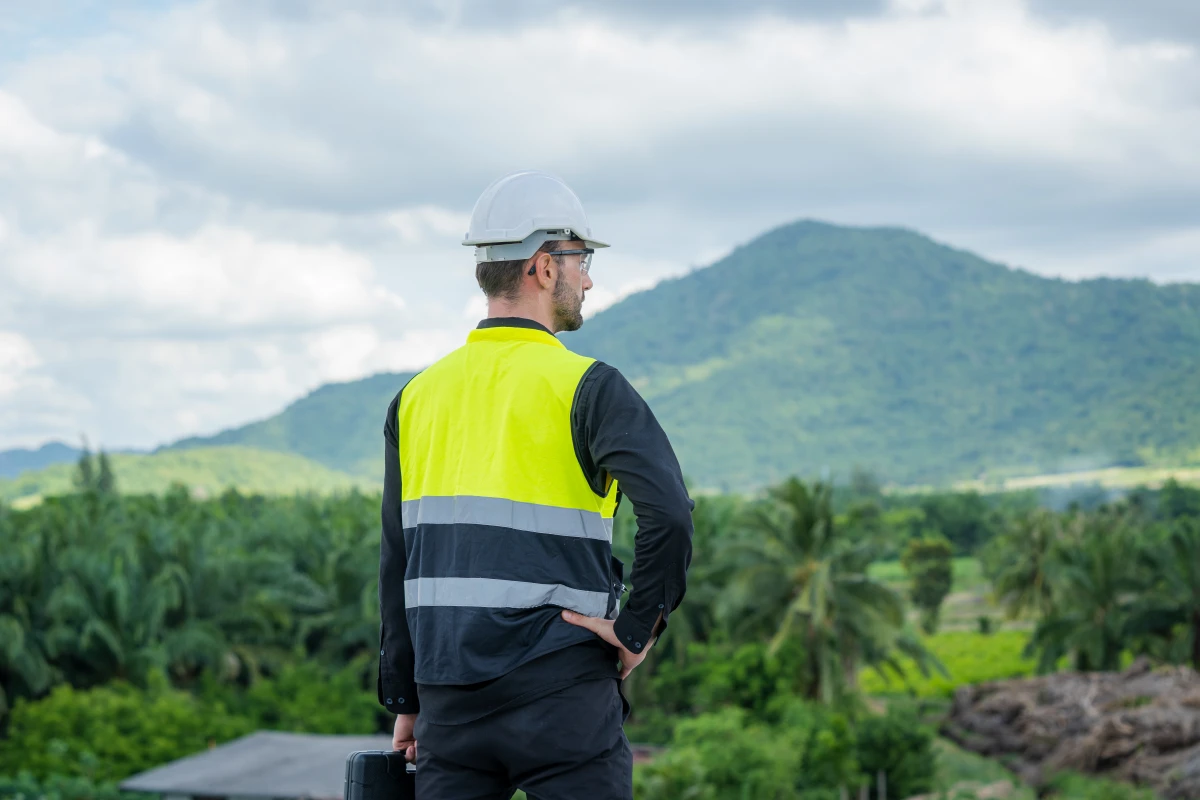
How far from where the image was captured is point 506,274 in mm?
3432

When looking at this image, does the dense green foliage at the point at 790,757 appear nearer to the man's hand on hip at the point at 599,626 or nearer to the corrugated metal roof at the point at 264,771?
the corrugated metal roof at the point at 264,771

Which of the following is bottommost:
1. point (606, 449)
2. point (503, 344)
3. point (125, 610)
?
point (125, 610)

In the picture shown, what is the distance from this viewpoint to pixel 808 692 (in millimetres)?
49969

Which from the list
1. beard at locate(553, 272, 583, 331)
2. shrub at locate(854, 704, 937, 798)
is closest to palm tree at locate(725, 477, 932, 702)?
shrub at locate(854, 704, 937, 798)

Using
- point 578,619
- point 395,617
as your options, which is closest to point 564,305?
point 578,619

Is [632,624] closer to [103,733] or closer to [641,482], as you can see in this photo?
[641,482]

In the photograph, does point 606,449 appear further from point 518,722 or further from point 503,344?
point 518,722

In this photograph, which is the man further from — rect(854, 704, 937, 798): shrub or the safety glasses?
rect(854, 704, 937, 798): shrub

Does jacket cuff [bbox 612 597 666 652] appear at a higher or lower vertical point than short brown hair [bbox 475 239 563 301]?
lower

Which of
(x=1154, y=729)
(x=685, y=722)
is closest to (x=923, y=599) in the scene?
(x=1154, y=729)

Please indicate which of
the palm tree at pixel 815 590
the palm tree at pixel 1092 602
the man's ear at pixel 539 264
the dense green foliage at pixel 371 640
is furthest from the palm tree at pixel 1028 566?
the man's ear at pixel 539 264

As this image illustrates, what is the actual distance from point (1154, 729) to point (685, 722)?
66.4 ft

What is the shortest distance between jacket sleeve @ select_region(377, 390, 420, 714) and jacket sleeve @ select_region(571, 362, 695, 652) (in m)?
0.68

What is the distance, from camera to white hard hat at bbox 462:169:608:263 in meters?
3.40
